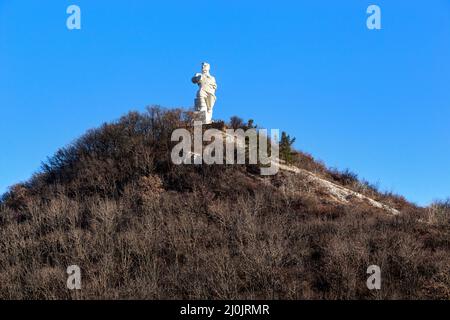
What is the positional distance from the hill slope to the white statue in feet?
5.09

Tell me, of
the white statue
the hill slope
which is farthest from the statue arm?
the hill slope

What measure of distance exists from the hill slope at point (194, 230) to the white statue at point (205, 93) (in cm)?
155

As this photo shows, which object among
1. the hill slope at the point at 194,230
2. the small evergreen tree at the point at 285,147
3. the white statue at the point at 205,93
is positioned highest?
the white statue at the point at 205,93

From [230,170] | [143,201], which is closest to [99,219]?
[143,201]

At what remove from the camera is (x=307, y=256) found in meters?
19.5

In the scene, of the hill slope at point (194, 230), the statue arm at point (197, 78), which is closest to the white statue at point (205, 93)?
the statue arm at point (197, 78)

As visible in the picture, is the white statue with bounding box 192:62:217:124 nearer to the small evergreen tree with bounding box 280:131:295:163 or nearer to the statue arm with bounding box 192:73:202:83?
the statue arm with bounding box 192:73:202:83

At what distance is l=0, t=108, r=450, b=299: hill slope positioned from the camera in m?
17.3

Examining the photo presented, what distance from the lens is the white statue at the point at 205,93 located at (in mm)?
32031

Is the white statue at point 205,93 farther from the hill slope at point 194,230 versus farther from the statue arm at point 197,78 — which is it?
the hill slope at point 194,230

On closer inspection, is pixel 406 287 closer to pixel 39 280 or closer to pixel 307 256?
pixel 307 256

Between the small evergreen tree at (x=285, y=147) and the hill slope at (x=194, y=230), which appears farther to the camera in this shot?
the small evergreen tree at (x=285, y=147)

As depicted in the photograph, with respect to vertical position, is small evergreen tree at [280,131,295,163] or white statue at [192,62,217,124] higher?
white statue at [192,62,217,124]
